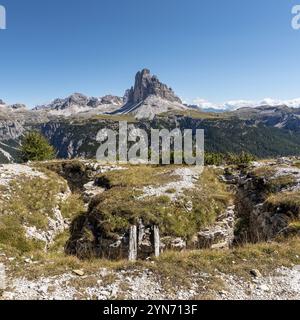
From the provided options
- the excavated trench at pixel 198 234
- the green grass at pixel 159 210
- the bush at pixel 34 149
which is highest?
the bush at pixel 34 149

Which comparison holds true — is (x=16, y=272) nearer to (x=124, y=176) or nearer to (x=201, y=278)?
(x=201, y=278)

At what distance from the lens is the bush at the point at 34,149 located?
69.0 metres

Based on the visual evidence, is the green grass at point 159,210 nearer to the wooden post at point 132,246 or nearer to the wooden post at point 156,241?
the wooden post at point 156,241

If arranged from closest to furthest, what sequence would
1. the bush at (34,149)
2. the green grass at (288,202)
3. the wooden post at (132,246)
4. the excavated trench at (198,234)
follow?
1. the wooden post at (132,246)
2. the excavated trench at (198,234)
3. the green grass at (288,202)
4. the bush at (34,149)

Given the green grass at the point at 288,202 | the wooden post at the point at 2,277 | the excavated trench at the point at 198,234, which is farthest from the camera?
the green grass at the point at 288,202

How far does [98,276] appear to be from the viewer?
14312mm

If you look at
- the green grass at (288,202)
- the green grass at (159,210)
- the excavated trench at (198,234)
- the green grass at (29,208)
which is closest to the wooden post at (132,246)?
the excavated trench at (198,234)

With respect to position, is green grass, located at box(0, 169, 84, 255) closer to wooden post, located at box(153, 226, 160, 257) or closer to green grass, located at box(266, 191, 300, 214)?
wooden post, located at box(153, 226, 160, 257)

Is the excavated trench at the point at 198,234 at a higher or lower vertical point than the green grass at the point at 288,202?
lower

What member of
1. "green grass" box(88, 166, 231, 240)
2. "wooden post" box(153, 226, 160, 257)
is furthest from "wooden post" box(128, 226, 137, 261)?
"green grass" box(88, 166, 231, 240)

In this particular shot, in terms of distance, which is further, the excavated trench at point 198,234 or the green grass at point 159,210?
the green grass at point 159,210
